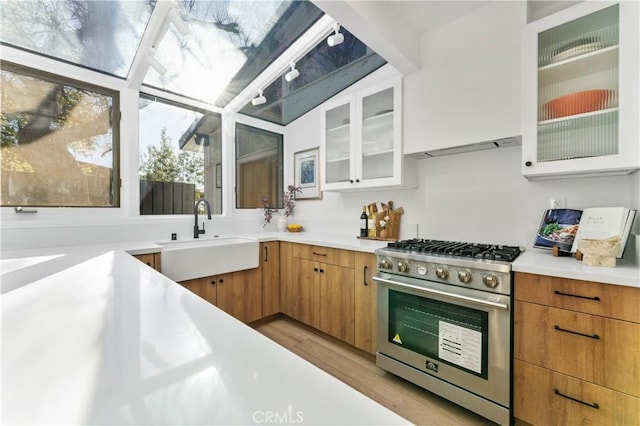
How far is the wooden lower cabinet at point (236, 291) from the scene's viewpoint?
2303 mm

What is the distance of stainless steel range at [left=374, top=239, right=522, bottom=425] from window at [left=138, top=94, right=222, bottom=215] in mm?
2056

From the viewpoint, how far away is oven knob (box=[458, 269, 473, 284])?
1.56 metres

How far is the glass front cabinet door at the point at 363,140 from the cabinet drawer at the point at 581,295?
3.71 ft

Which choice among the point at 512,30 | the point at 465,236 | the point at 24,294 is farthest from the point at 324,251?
the point at 512,30

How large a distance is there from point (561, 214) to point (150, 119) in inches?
134

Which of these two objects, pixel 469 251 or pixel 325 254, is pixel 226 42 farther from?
pixel 469 251

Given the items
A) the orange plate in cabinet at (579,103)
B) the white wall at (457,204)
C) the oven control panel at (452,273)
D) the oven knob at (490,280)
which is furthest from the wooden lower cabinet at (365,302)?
the orange plate in cabinet at (579,103)

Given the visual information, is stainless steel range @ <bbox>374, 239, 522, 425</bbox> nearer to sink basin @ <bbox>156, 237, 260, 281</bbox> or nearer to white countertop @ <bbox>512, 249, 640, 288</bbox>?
white countertop @ <bbox>512, 249, 640, 288</bbox>

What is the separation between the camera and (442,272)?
1.65 m

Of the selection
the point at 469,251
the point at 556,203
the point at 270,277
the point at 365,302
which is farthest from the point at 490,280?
the point at 270,277

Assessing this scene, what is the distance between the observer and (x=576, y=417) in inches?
50.6

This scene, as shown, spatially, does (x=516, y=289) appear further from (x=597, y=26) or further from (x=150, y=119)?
(x=150, y=119)

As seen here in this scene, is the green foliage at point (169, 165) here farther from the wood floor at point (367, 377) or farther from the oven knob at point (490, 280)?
the oven knob at point (490, 280)

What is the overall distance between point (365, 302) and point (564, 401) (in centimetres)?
119
